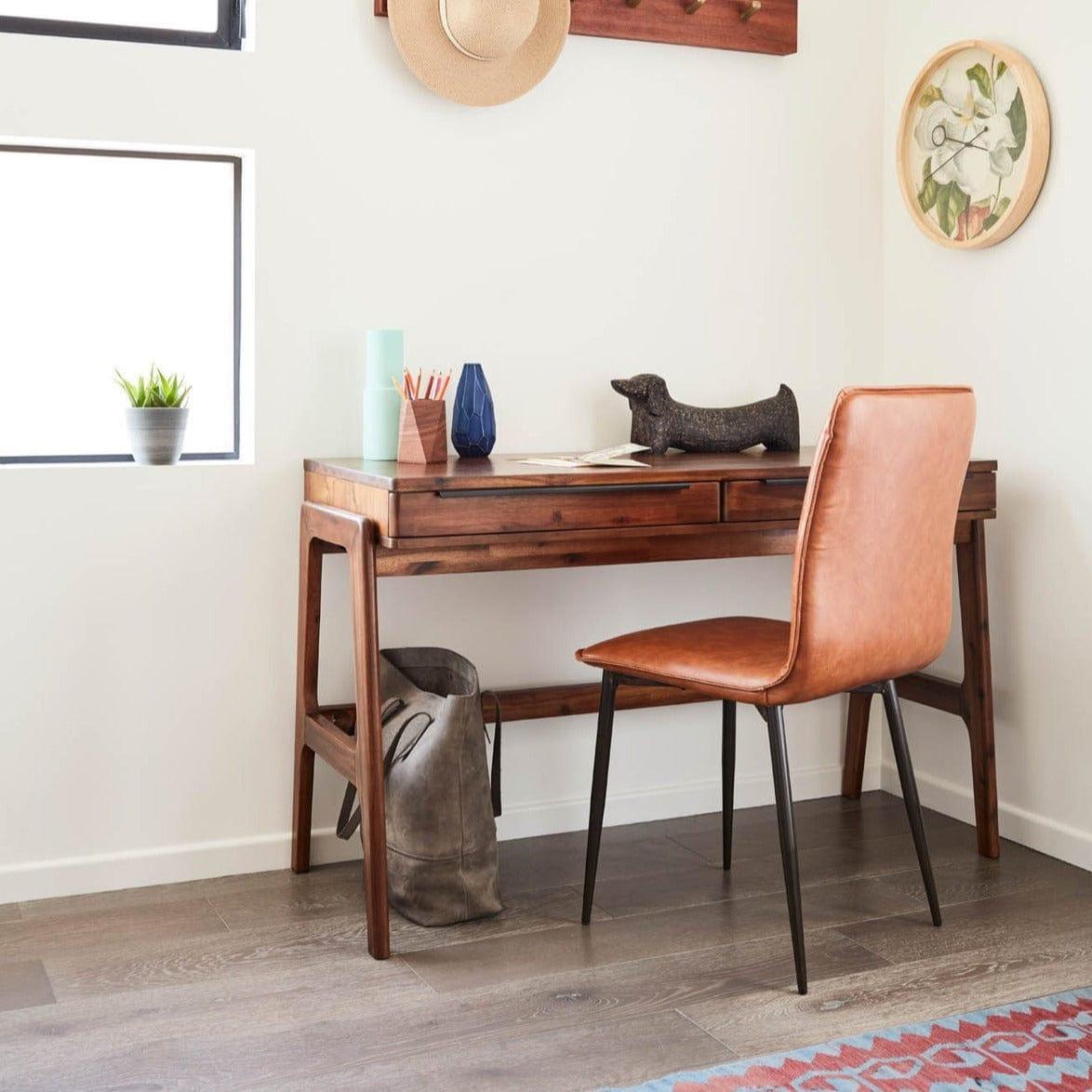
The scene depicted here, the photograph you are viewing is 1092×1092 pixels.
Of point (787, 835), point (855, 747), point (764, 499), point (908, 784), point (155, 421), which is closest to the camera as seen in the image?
point (787, 835)

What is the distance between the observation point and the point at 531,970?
88.9 inches

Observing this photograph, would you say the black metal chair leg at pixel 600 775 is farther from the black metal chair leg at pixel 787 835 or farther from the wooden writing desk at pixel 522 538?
the black metal chair leg at pixel 787 835

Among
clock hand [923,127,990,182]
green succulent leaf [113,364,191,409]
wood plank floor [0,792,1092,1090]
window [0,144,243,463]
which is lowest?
wood plank floor [0,792,1092,1090]

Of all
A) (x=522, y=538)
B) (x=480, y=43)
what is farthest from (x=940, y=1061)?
Answer: (x=480, y=43)

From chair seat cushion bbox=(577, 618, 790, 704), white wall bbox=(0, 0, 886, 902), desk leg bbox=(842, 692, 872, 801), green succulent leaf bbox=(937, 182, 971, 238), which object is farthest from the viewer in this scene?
desk leg bbox=(842, 692, 872, 801)

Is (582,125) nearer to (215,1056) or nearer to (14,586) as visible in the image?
(14,586)

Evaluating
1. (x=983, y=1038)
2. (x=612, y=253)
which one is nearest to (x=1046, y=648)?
(x=983, y=1038)

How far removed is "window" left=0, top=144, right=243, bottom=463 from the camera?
8.82ft

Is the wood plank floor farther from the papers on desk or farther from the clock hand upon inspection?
the clock hand

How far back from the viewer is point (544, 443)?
116 inches

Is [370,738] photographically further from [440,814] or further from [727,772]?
[727,772]

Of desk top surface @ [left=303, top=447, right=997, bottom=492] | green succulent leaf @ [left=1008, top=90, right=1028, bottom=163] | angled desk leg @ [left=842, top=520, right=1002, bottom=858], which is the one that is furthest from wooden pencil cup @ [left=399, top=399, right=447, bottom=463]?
green succulent leaf @ [left=1008, top=90, right=1028, bottom=163]

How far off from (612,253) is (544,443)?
433 millimetres

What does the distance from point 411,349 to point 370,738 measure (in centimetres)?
88
